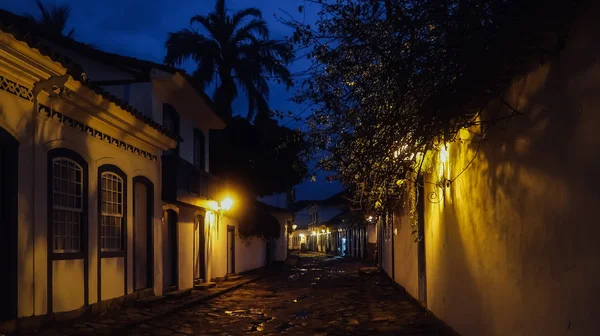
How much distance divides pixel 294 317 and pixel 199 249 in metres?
7.79

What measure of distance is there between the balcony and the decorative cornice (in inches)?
53.9

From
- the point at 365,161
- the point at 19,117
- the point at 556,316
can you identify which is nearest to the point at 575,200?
the point at 556,316

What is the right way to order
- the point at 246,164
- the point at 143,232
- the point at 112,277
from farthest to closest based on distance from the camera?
the point at 246,164, the point at 143,232, the point at 112,277

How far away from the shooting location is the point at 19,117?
845cm

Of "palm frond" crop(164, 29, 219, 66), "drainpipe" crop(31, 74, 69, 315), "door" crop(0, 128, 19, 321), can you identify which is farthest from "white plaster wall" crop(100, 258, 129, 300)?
"palm frond" crop(164, 29, 219, 66)

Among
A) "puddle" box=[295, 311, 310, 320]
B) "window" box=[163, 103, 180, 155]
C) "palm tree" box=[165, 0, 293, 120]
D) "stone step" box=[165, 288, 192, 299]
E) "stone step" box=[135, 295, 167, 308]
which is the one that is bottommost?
"puddle" box=[295, 311, 310, 320]

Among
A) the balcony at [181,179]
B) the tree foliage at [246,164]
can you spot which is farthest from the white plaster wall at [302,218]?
the balcony at [181,179]

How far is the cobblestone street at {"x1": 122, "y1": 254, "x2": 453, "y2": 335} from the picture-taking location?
10.5 m

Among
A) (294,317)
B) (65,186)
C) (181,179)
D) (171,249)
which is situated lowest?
(294,317)

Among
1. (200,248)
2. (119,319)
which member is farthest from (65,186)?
(200,248)

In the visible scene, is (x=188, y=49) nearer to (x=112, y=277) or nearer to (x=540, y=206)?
(x=112, y=277)

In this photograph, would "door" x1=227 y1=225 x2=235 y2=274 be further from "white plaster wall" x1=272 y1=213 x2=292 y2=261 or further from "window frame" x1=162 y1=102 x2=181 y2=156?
"white plaster wall" x1=272 y1=213 x2=292 y2=261

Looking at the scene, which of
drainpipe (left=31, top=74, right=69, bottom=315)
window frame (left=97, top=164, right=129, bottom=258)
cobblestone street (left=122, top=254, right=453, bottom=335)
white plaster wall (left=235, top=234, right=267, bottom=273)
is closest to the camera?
drainpipe (left=31, top=74, right=69, bottom=315)

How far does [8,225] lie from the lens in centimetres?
833
